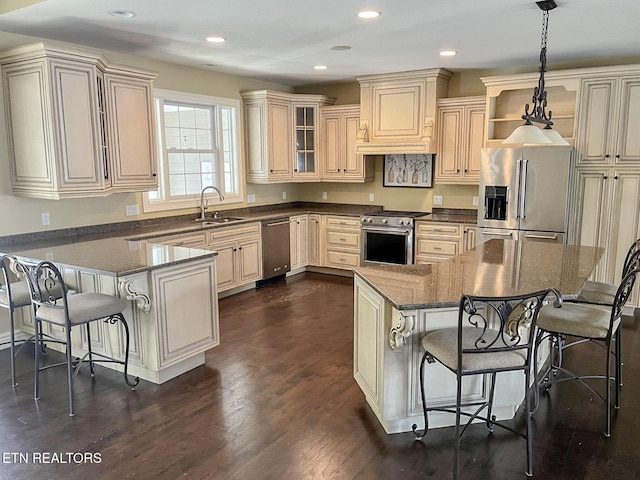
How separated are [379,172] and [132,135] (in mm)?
3235

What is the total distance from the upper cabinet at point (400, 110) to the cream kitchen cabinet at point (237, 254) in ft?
5.68

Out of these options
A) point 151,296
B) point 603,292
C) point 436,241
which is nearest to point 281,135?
point 436,241

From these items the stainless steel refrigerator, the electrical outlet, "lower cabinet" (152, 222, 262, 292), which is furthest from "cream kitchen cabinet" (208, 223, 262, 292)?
the stainless steel refrigerator

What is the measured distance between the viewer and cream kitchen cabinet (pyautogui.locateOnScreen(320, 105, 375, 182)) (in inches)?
249

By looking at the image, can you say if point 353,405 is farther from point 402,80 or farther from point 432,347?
point 402,80

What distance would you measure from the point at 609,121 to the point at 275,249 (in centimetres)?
373

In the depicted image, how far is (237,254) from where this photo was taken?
5.48 m

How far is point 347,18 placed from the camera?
137 inches

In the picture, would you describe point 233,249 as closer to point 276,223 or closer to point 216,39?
point 276,223

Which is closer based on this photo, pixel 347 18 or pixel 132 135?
pixel 347 18

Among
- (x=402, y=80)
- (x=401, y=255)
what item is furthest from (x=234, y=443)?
(x=402, y=80)

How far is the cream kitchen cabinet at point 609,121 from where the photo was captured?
4449mm

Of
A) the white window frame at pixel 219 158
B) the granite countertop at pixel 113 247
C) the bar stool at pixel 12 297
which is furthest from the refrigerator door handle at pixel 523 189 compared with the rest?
the bar stool at pixel 12 297

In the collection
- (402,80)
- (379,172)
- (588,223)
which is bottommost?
(588,223)
